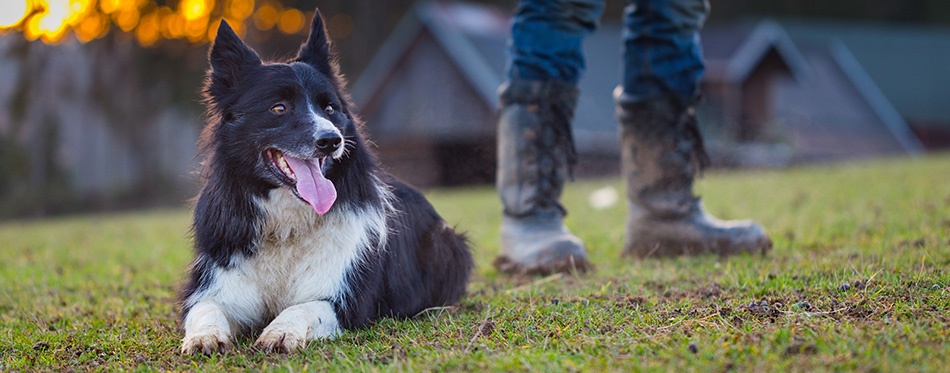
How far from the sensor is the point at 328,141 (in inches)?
99.8

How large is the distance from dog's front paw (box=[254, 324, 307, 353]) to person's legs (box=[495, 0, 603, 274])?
61.0 inches

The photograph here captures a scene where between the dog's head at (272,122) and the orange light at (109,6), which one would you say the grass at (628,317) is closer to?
the dog's head at (272,122)

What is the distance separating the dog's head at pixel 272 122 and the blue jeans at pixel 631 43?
1.22 metres

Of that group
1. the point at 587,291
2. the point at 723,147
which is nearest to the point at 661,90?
the point at 587,291

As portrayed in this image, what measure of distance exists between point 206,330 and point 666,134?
2.62 metres

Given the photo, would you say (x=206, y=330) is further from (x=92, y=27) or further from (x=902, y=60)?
(x=902, y=60)

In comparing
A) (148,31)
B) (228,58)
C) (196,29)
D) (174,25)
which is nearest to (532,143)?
(228,58)

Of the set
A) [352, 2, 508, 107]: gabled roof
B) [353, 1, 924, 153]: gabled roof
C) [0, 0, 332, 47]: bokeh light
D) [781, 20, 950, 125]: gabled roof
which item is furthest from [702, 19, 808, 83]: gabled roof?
[0, 0, 332, 47]: bokeh light

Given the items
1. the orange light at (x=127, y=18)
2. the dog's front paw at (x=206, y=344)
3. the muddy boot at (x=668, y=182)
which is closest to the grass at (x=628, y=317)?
the dog's front paw at (x=206, y=344)

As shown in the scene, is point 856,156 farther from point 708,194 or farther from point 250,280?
point 250,280

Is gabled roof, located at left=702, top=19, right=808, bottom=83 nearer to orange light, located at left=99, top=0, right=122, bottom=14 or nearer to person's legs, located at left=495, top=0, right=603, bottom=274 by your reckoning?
orange light, located at left=99, top=0, right=122, bottom=14

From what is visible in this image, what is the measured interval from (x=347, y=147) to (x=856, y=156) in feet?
72.2

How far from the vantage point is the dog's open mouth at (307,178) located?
8.38 feet

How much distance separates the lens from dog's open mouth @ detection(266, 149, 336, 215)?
8.38 ft
